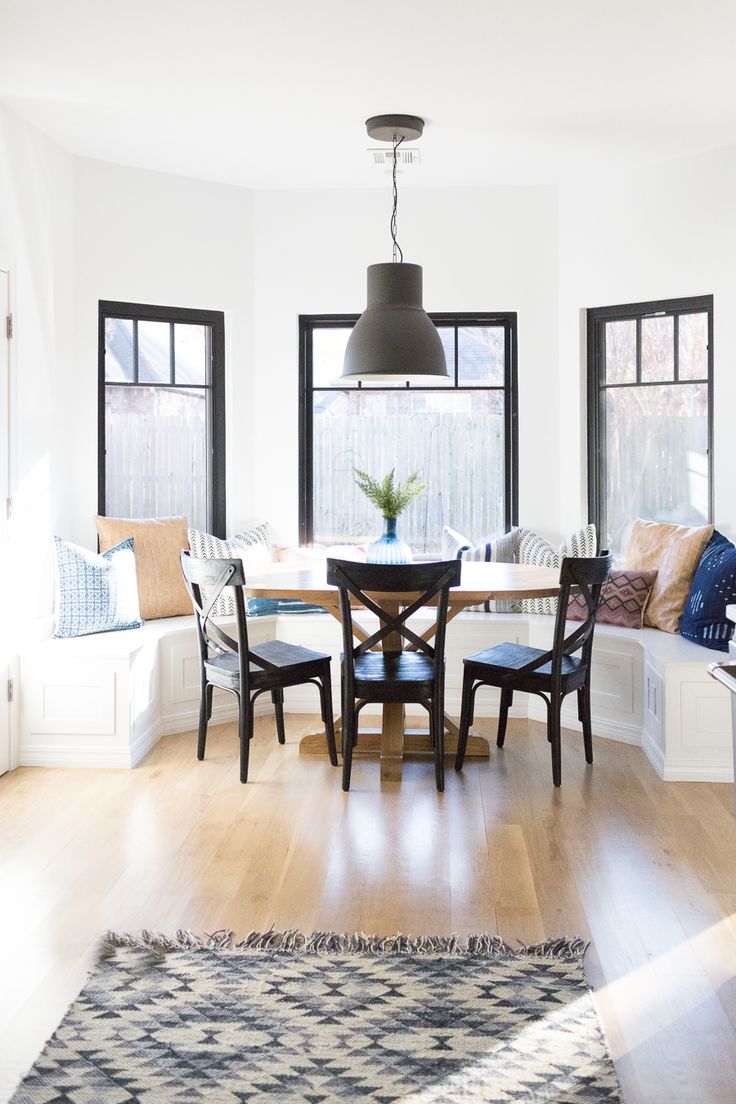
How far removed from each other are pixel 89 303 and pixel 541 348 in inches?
95.2

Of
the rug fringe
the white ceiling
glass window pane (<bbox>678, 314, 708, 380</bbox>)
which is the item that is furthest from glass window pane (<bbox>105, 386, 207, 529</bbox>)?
the rug fringe

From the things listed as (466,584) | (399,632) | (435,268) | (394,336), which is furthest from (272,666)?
(435,268)

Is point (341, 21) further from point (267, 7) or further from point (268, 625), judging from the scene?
point (268, 625)

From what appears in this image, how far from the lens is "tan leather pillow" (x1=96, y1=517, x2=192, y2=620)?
5.41 m

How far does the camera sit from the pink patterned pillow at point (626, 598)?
518 cm

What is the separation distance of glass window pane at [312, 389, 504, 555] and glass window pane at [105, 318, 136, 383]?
108cm

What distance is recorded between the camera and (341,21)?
11.9 ft

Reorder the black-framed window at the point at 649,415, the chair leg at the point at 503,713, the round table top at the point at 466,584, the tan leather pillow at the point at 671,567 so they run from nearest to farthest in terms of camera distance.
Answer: the round table top at the point at 466,584, the chair leg at the point at 503,713, the tan leather pillow at the point at 671,567, the black-framed window at the point at 649,415

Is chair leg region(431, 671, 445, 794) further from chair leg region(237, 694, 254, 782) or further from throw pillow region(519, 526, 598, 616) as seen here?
throw pillow region(519, 526, 598, 616)

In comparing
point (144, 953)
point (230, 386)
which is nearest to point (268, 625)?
point (230, 386)

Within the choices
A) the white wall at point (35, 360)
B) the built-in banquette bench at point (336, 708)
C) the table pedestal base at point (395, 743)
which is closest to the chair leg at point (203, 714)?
Result: the built-in banquette bench at point (336, 708)

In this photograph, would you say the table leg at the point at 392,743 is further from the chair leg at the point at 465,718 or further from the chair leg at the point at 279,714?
the chair leg at the point at 279,714

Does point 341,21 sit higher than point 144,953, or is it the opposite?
point 341,21

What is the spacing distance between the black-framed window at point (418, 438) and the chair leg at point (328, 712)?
162 centimetres
